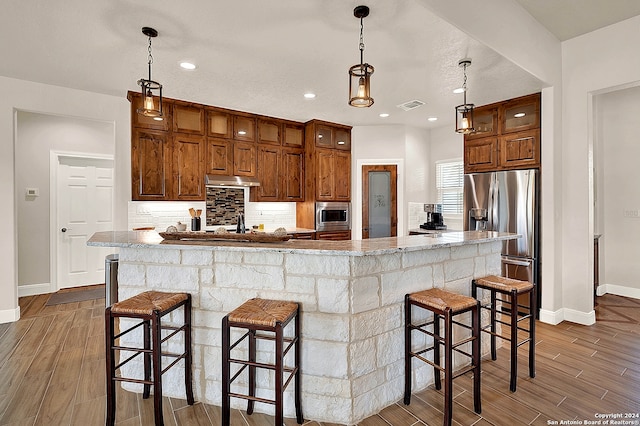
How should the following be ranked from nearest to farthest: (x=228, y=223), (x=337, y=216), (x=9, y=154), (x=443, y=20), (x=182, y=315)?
(x=182, y=315)
(x=443, y=20)
(x=9, y=154)
(x=228, y=223)
(x=337, y=216)

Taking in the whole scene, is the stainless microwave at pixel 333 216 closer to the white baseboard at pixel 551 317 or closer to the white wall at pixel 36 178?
the white baseboard at pixel 551 317

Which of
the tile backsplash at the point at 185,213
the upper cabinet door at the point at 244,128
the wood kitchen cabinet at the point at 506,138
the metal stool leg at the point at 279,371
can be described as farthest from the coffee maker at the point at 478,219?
the metal stool leg at the point at 279,371

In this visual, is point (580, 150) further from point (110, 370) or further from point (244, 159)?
point (110, 370)

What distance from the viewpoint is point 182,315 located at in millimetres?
2209

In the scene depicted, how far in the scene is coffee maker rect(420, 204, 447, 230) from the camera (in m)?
5.22

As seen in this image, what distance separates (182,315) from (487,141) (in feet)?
13.9

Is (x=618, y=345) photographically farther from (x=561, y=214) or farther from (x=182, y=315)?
(x=182, y=315)

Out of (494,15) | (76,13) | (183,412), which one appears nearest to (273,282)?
(183,412)

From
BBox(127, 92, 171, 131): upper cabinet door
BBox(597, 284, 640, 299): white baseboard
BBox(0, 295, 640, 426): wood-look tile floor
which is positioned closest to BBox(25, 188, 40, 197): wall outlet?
BBox(127, 92, 171, 131): upper cabinet door

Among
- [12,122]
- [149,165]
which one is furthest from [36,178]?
[149,165]

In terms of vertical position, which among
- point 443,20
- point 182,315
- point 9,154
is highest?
point 443,20

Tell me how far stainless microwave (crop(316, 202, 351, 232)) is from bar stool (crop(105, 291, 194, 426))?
3.33 metres

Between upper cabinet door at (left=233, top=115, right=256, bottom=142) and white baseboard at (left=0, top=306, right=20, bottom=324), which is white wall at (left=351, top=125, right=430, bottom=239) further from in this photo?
white baseboard at (left=0, top=306, right=20, bottom=324)

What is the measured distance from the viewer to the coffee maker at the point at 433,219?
5.22 meters
